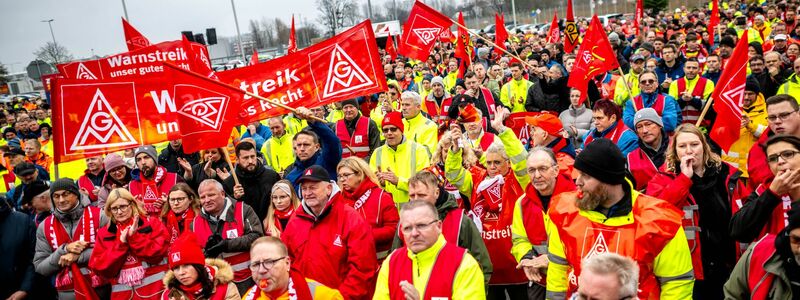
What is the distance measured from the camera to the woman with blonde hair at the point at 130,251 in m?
5.47

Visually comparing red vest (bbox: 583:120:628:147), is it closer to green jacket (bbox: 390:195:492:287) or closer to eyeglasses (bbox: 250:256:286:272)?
green jacket (bbox: 390:195:492:287)

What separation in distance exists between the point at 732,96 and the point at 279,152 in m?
6.15

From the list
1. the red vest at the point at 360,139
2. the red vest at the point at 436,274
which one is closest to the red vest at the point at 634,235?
the red vest at the point at 436,274

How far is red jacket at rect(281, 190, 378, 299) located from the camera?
14.9ft

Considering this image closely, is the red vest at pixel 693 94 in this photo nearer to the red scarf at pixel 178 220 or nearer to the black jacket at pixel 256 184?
the black jacket at pixel 256 184

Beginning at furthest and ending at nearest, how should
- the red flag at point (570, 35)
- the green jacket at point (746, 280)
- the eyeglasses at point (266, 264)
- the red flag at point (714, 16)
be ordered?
the red flag at point (714, 16) → the red flag at point (570, 35) → the eyeglasses at point (266, 264) → the green jacket at point (746, 280)

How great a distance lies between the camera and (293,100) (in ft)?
23.3

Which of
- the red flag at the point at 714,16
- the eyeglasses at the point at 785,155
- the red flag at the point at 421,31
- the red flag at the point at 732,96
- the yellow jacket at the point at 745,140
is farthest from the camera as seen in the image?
the red flag at the point at 714,16

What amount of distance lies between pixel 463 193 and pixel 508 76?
1041cm

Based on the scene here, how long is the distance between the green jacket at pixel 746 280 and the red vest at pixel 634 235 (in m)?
0.37

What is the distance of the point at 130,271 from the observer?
5.63 meters

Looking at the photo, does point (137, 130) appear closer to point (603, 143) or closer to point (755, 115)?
point (603, 143)

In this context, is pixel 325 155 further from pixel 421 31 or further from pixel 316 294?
pixel 421 31

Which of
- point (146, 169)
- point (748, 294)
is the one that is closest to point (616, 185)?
point (748, 294)
